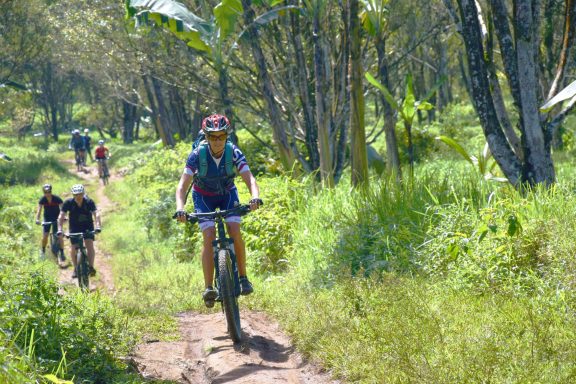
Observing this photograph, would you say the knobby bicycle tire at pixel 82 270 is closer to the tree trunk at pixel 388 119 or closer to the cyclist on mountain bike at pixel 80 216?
the cyclist on mountain bike at pixel 80 216

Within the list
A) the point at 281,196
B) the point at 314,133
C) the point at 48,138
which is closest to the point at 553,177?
the point at 281,196

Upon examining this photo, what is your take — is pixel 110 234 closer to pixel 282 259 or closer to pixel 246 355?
pixel 282 259

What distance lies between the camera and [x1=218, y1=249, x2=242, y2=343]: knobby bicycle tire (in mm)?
7395

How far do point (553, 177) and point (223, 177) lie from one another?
408 cm

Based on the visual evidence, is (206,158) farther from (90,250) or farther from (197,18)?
(197,18)

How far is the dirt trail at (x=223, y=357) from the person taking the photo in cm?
666

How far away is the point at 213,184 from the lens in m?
8.12

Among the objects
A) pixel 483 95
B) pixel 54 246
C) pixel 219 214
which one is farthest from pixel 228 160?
pixel 54 246

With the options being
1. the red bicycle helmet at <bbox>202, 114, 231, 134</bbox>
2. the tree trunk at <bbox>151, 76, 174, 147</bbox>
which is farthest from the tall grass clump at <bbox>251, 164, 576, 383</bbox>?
the tree trunk at <bbox>151, 76, 174, 147</bbox>

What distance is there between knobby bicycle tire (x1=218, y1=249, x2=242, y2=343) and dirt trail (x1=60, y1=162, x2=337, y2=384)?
0.51 feet

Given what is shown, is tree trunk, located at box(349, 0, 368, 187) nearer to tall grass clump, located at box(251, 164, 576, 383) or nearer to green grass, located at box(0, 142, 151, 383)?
tall grass clump, located at box(251, 164, 576, 383)

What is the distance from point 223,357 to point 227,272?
836mm

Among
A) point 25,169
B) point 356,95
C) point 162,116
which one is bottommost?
point 356,95

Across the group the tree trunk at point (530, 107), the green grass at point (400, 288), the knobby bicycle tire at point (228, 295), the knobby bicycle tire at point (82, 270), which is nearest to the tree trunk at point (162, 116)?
the knobby bicycle tire at point (82, 270)
